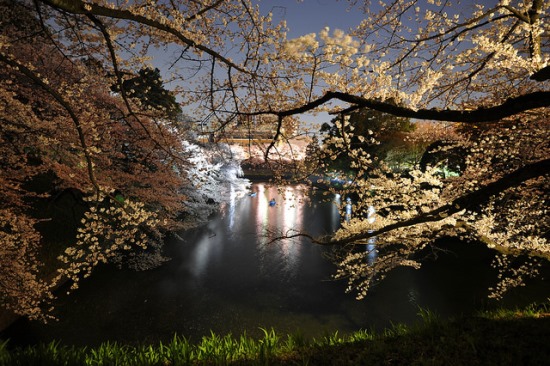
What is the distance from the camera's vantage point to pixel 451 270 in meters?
11.9

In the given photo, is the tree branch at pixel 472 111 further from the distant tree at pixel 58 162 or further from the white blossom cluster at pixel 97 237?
the white blossom cluster at pixel 97 237

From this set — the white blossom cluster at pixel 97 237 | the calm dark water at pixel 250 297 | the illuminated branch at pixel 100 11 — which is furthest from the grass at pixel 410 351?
the illuminated branch at pixel 100 11

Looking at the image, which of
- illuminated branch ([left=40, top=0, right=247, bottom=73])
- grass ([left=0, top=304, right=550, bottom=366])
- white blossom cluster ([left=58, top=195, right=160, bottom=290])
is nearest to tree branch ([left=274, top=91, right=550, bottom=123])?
illuminated branch ([left=40, top=0, right=247, bottom=73])

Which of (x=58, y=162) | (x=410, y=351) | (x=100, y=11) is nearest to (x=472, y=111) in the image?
(x=410, y=351)

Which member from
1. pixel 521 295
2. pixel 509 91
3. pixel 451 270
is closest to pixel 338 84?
pixel 509 91

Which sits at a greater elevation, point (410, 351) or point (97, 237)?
point (410, 351)

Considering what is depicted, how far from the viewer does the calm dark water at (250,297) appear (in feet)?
27.1

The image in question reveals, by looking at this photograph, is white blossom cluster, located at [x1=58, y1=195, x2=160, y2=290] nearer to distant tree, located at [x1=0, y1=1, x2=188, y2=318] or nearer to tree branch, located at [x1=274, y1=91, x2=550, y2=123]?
distant tree, located at [x1=0, y1=1, x2=188, y2=318]

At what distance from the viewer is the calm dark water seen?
27.1 ft

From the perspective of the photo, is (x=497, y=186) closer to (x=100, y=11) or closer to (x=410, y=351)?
(x=410, y=351)

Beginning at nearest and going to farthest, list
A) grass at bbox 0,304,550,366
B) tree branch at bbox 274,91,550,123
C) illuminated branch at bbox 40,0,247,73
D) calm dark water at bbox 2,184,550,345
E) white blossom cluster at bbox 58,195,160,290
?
1. tree branch at bbox 274,91,550,123
2. illuminated branch at bbox 40,0,247,73
3. grass at bbox 0,304,550,366
4. white blossom cluster at bbox 58,195,160,290
5. calm dark water at bbox 2,184,550,345

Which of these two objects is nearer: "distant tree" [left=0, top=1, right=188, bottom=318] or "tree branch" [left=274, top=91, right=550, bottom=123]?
"tree branch" [left=274, top=91, right=550, bottom=123]

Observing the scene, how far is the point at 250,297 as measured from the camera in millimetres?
10281

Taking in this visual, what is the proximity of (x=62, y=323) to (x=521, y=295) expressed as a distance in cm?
1472
